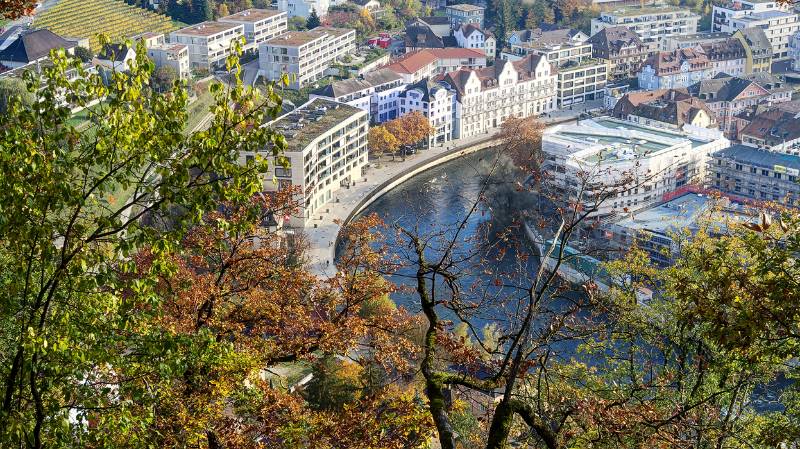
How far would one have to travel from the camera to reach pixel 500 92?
1936 cm

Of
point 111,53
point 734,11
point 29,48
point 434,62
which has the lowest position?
point 434,62


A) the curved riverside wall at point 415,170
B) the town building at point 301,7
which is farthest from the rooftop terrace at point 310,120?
the town building at point 301,7

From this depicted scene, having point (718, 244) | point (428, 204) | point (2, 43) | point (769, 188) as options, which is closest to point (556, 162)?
point (428, 204)

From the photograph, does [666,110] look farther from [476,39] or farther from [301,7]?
[301,7]

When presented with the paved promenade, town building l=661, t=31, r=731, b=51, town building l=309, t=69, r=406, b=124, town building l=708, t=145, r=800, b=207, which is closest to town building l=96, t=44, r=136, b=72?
the paved promenade

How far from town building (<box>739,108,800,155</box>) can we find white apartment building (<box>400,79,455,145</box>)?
469 centimetres

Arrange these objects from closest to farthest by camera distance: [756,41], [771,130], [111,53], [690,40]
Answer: [111,53] → [771,130] → [756,41] → [690,40]

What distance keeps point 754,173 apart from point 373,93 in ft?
21.6

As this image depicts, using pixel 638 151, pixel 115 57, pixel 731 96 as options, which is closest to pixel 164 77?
pixel 638 151

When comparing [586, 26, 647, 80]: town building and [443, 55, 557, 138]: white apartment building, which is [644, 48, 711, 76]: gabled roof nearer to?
[586, 26, 647, 80]: town building

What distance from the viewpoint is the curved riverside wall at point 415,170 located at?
15.2 metres

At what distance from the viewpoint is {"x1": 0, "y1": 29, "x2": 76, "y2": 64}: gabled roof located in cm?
1728

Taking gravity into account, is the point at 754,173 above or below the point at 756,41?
below

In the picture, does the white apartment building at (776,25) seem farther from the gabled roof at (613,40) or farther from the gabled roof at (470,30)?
the gabled roof at (470,30)
